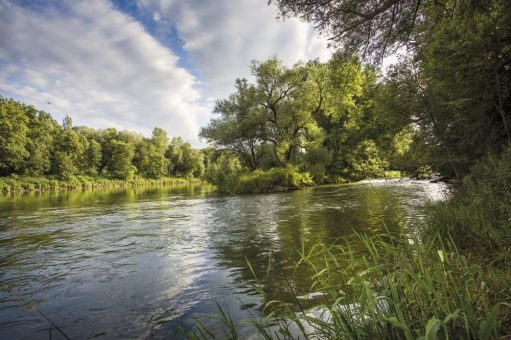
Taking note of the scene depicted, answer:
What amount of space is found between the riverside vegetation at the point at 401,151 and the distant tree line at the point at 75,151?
40.2 m

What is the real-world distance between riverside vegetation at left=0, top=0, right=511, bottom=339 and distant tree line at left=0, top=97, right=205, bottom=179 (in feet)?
132

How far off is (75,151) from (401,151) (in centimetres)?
6835

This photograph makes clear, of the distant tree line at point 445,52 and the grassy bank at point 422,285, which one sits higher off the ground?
the distant tree line at point 445,52

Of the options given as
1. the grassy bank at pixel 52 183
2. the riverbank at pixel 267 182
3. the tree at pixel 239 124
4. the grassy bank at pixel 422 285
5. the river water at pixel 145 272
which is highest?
the tree at pixel 239 124

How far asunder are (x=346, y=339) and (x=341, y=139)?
134ft

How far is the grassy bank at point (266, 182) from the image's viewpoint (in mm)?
27750

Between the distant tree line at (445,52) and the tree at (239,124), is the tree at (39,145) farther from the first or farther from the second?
the distant tree line at (445,52)

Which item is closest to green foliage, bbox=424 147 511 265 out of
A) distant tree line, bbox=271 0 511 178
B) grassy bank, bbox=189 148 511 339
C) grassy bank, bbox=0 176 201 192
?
grassy bank, bbox=189 148 511 339

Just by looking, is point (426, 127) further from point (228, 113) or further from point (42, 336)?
point (228, 113)

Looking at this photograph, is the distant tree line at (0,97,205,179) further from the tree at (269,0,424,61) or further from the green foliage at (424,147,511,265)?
the green foliage at (424,147,511,265)

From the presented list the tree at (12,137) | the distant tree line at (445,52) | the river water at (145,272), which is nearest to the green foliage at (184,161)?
the tree at (12,137)

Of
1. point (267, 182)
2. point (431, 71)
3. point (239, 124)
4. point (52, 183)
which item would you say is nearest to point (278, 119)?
point (239, 124)

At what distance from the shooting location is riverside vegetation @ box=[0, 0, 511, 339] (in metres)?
2.31

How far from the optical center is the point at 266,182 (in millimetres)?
27844
